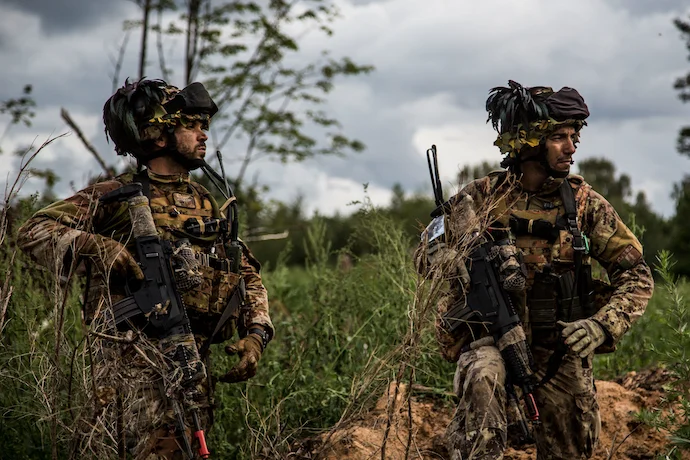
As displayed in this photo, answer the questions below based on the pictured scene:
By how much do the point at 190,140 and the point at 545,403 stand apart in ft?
7.69

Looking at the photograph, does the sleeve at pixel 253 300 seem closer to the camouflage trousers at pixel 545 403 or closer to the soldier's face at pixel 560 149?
the camouflage trousers at pixel 545 403

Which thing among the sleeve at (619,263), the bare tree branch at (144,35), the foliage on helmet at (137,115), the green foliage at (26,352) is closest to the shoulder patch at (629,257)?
the sleeve at (619,263)

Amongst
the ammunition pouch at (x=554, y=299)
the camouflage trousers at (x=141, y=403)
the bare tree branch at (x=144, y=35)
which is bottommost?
the camouflage trousers at (x=141, y=403)

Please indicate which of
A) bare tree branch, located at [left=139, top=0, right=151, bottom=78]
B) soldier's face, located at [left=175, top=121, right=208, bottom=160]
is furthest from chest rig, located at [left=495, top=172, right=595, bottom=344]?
bare tree branch, located at [left=139, top=0, right=151, bottom=78]

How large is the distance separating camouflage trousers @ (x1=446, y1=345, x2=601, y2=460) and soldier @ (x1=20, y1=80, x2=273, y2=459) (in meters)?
1.08

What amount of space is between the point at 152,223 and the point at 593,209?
7.62 ft

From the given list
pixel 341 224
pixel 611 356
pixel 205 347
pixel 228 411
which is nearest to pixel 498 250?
pixel 205 347

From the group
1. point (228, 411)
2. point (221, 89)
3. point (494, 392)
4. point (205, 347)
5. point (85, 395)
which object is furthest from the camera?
point (221, 89)

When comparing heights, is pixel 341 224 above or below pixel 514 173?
above

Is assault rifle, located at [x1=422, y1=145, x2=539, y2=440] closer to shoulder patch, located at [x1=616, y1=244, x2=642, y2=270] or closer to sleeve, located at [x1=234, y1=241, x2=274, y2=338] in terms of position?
shoulder patch, located at [x1=616, y1=244, x2=642, y2=270]

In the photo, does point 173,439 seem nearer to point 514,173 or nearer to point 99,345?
point 99,345

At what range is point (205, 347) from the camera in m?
4.54

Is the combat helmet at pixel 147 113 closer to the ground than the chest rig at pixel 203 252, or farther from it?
farther from it

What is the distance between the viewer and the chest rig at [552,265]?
4.54 m
